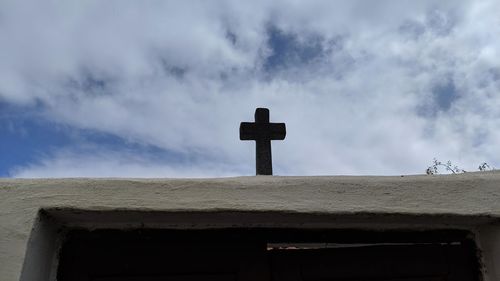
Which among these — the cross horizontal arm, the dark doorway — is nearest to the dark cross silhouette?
the cross horizontal arm

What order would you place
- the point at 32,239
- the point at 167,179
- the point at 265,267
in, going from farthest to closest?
the point at 265,267, the point at 167,179, the point at 32,239

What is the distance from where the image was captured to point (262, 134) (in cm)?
324

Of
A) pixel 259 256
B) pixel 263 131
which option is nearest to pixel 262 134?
pixel 263 131

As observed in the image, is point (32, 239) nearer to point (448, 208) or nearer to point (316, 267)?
point (316, 267)

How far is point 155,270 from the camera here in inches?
63.6

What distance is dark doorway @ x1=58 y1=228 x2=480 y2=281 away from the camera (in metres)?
1.61

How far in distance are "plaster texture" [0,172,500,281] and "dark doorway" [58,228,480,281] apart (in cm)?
6

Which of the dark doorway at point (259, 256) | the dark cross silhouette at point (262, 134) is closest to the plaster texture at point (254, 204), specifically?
the dark doorway at point (259, 256)

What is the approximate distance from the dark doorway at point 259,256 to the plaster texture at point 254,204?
0.06m

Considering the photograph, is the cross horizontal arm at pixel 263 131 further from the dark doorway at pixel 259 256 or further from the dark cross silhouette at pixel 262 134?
the dark doorway at pixel 259 256

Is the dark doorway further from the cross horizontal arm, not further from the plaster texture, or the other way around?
the cross horizontal arm

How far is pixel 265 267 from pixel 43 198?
31.3 inches

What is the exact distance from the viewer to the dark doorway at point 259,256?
161 cm

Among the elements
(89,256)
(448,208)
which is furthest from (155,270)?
(448,208)
